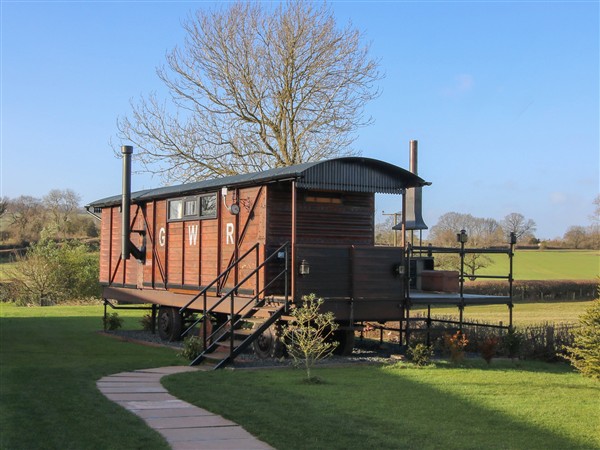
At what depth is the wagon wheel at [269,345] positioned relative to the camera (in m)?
13.5

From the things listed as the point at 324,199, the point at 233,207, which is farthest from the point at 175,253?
the point at 324,199

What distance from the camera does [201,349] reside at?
13125mm

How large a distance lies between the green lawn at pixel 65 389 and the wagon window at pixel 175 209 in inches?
124

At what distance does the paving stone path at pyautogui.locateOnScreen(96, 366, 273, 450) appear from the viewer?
22.3 feet

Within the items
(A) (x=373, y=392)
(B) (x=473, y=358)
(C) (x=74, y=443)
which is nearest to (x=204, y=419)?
(C) (x=74, y=443)

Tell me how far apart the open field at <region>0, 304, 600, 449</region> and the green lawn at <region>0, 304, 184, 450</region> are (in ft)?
0.06

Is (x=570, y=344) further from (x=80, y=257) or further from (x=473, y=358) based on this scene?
(x=80, y=257)

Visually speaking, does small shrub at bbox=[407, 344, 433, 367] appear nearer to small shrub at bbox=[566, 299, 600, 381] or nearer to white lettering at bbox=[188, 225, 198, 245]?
small shrub at bbox=[566, 299, 600, 381]

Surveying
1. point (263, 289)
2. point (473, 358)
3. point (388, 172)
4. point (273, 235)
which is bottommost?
Result: point (473, 358)

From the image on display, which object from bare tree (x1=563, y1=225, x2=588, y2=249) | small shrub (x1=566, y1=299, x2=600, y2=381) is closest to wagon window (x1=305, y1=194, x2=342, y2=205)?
small shrub (x1=566, y1=299, x2=600, y2=381)

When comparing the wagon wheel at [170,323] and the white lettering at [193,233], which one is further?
the wagon wheel at [170,323]

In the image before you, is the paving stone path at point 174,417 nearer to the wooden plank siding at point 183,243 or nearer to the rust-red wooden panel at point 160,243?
the wooden plank siding at point 183,243

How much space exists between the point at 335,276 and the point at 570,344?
5072mm

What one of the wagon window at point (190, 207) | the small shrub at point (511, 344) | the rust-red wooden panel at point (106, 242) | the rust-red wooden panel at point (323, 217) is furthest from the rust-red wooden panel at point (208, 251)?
the rust-red wooden panel at point (106, 242)
